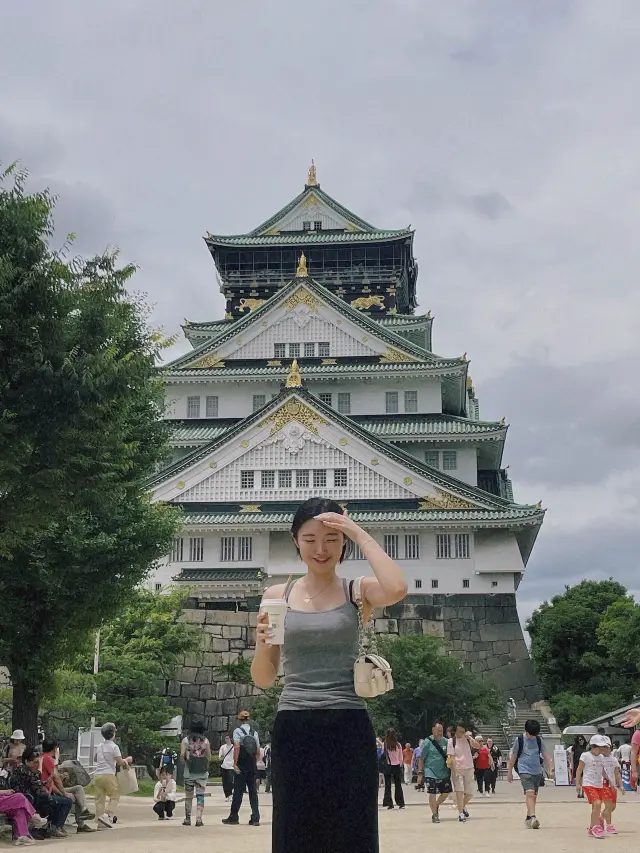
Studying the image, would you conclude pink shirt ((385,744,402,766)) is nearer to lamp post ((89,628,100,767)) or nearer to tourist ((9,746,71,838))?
tourist ((9,746,71,838))

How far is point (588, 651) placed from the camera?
1933 inches

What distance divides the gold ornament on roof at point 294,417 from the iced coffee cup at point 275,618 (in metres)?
38.8

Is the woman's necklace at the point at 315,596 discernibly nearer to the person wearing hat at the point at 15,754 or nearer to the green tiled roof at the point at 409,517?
the person wearing hat at the point at 15,754

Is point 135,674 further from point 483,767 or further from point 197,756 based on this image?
point 197,756

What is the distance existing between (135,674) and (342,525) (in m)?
25.1

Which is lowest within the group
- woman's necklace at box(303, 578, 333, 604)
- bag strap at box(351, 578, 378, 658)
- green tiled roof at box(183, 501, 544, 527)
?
bag strap at box(351, 578, 378, 658)

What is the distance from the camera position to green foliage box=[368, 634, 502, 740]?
3353cm

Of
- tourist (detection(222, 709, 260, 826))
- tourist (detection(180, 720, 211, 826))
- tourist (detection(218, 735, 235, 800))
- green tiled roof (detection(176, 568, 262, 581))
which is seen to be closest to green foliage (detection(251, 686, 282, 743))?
green tiled roof (detection(176, 568, 262, 581))

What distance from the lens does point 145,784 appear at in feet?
94.2

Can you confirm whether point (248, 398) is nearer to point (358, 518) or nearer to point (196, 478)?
point (196, 478)

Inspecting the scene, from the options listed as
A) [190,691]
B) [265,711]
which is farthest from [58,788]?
[190,691]

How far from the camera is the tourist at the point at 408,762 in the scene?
105 ft

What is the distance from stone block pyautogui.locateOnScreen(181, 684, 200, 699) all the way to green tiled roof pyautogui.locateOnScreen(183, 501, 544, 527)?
679 centimetres

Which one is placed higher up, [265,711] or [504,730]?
[265,711]
